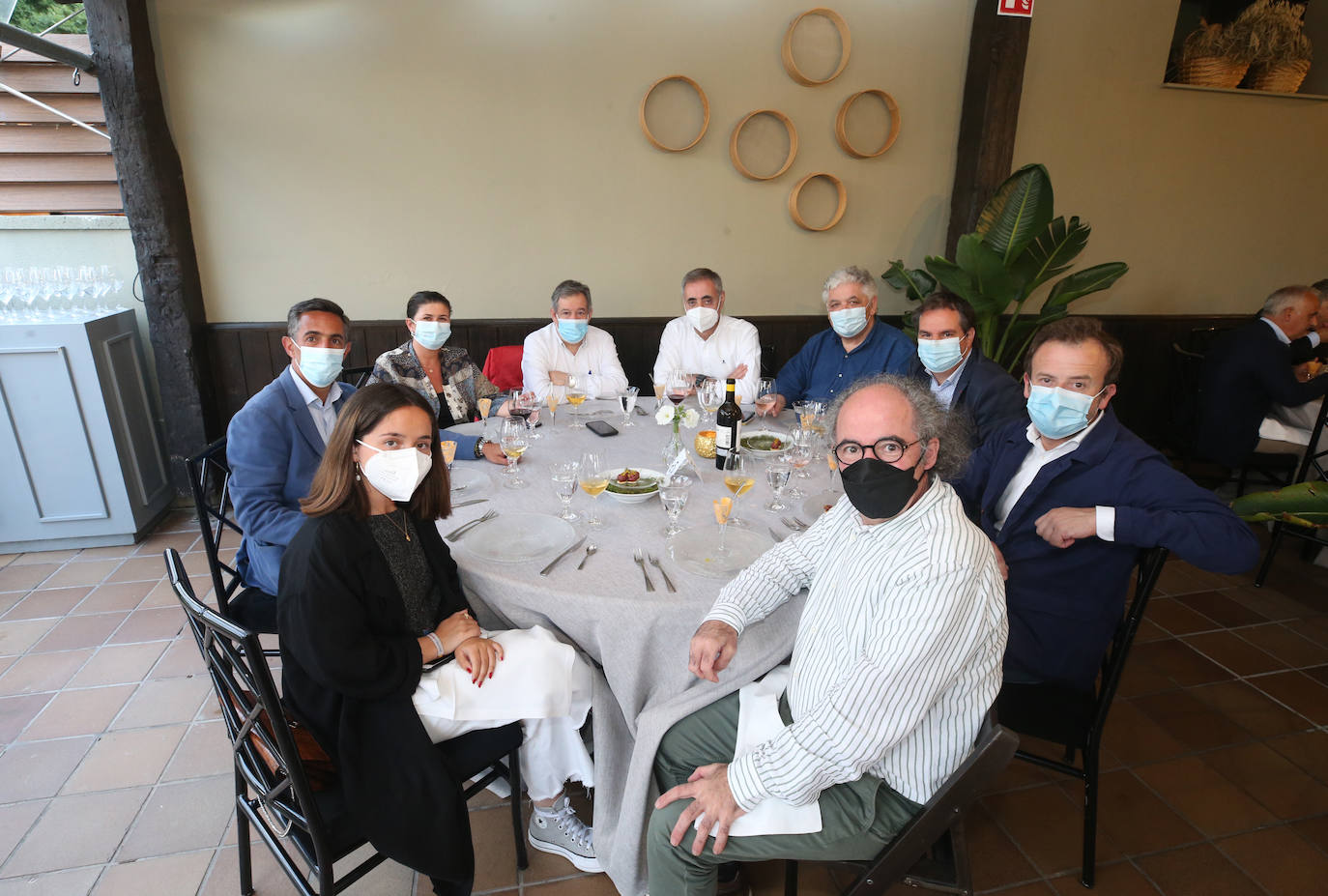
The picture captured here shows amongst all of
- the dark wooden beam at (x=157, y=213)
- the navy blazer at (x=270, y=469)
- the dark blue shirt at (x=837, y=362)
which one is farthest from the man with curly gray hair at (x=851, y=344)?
the dark wooden beam at (x=157, y=213)

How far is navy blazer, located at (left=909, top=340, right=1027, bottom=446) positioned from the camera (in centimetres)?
257

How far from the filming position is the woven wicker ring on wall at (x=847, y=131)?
4.43 m

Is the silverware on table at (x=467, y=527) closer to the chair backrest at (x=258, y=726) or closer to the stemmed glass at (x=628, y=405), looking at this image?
the chair backrest at (x=258, y=726)

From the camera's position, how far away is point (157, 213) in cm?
363

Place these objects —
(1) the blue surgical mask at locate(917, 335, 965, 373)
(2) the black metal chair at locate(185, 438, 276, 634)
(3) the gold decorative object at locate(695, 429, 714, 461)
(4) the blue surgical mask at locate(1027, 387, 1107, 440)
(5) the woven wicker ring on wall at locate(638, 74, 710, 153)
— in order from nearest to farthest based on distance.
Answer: (4) the blue surgical mask at locate(1027, 387, 1107, 440), (2) the black metal chair at locate(185, 438, 276, 634), (3) the gold decorative object at locate(695, 429, 714, 461), (1) the blue surgical mask at locate(917, 335, 965, 373), (5) the woven wicker ring on wall at locate(638, 74, 710, 153)

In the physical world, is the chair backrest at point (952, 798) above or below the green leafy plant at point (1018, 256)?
below

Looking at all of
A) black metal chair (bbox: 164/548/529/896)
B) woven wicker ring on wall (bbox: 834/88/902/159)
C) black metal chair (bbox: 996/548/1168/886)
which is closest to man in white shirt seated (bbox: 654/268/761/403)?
woven wicker ring on wall (bbox: 834/88/902/159)

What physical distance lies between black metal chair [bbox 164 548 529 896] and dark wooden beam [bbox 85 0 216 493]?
2.99m

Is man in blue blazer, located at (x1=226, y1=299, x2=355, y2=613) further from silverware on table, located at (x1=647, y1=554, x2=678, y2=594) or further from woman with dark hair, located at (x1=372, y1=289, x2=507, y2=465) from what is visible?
silverware on table, located at (x1=647, y1=554, x2=678, y2=594)

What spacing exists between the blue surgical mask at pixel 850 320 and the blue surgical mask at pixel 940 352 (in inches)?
21.1

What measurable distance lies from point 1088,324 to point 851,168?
10.2ft

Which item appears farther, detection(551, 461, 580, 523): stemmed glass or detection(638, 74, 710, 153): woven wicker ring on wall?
detection(638, 74, 710, 153): woven wicker ring on wall

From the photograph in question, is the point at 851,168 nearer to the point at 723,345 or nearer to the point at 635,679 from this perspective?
the point at 723,345

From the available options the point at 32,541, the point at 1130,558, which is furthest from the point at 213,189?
the point at 1130,558
